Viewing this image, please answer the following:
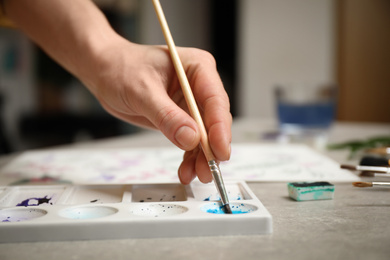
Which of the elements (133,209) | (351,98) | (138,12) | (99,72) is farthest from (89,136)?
(133,209)

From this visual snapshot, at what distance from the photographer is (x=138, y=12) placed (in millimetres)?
3467

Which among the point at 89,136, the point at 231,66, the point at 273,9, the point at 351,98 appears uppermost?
the point at 273,9

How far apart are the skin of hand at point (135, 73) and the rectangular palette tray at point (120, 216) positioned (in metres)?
0.07

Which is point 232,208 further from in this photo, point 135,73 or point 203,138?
point 135,73

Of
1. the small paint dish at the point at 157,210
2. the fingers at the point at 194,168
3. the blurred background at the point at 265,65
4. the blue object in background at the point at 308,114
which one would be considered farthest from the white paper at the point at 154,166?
the blurred background at the point at 265,65

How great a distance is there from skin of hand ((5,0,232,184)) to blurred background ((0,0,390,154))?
2025 millimetres

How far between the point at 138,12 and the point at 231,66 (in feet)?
3.10

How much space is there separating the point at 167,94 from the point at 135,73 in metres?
0.06

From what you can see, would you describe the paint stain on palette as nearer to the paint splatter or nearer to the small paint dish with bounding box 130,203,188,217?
the paint splatter

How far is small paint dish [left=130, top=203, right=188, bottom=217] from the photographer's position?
0.45 m

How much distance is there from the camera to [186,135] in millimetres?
486

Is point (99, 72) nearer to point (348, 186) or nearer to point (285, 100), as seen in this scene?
point (348, 186)

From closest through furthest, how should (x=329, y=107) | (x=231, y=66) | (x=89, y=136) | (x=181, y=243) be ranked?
1. (x=181, y=243)
2. (x=329, y=107)
3. (x=89, y=136)
4. (x=231, y=66)

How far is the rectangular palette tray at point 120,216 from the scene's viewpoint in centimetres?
40
